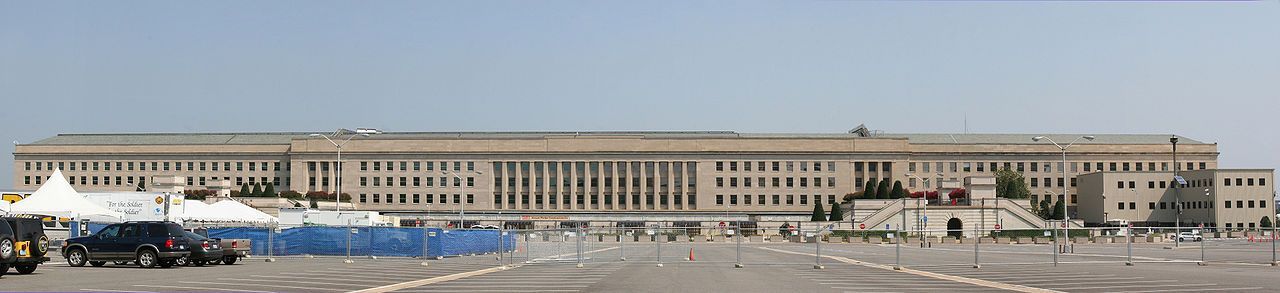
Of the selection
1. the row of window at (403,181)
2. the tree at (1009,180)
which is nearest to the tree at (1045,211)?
the tree at (1009,180)

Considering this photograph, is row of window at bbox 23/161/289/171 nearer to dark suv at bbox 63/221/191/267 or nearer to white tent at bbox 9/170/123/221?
white tent at bbox 9/170/123/221

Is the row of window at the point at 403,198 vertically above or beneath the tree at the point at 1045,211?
above

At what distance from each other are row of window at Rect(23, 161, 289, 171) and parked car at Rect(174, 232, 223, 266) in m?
121

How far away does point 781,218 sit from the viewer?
14588cm

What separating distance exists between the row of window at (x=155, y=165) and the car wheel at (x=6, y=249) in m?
131

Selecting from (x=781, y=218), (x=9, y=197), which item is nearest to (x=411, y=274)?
(x=9, y=197)

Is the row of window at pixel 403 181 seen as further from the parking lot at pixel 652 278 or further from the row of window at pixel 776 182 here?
the parking lot at pixel 652 278

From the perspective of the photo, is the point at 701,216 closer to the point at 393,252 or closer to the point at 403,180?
the point at 403,180

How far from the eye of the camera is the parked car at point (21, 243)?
1117 inches

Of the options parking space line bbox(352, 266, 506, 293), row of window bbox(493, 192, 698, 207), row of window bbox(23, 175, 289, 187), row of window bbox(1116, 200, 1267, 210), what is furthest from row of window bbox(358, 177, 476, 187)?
parking space line bbox(352, 266, 506, 293)

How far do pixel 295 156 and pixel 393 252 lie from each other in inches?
4157

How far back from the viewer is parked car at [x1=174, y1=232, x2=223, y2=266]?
37812mm

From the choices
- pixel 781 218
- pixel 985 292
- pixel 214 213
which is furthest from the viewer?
pixel 781 218

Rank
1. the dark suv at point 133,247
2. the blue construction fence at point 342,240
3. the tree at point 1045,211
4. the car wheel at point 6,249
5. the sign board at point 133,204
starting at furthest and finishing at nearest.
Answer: the tree at point 1045,211 < the sign board at point 133,204 < the blue construction fence at point 342,240 < the dark suv at point 133,247 < the car wheel at point 6,249
